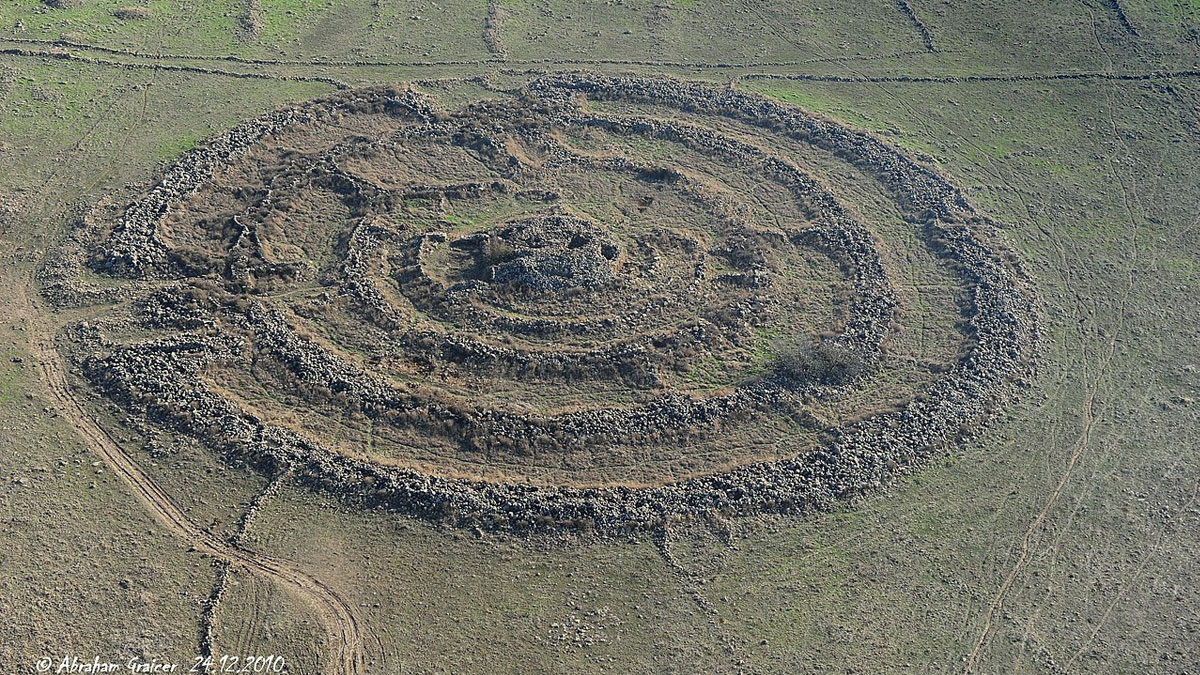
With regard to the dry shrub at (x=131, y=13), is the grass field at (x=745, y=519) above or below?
below

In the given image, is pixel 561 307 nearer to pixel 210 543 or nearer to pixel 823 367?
pixel 823 367

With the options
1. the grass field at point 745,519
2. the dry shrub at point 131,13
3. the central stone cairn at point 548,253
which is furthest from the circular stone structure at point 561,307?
the dry shrub at point 131,13

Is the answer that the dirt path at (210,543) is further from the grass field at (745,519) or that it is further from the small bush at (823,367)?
the small bush at (823,367)

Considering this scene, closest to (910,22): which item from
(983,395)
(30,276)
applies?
(983,395)

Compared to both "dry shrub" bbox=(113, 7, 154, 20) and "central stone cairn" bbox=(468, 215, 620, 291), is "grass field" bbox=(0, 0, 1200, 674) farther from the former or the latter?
"central stone cairn" bbox=(468, 215, 620, 291)

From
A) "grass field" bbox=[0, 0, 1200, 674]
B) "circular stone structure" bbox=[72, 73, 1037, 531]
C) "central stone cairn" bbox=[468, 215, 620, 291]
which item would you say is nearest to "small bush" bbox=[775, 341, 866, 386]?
"circular stone structure" bbox=[72, 73, 1037, 531]
